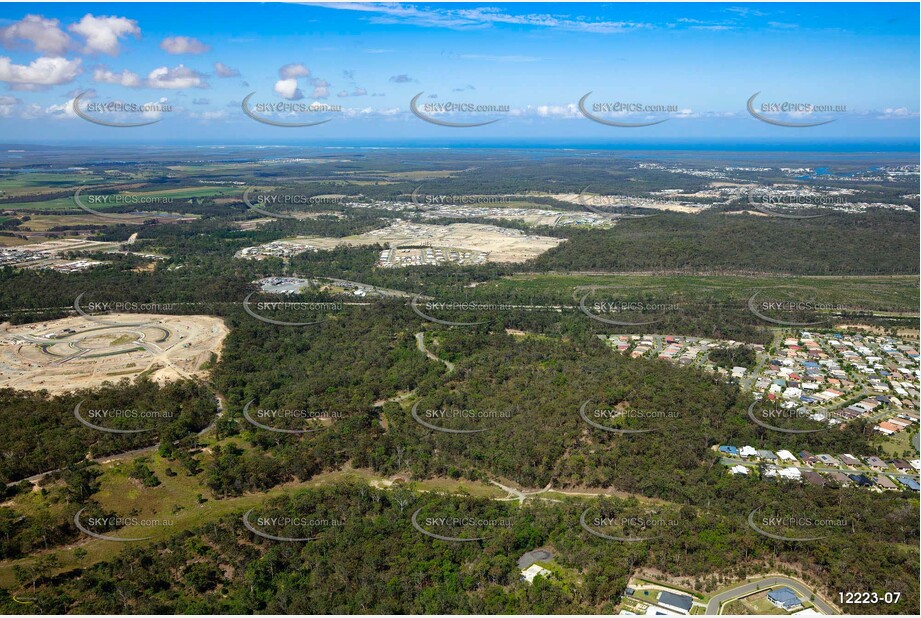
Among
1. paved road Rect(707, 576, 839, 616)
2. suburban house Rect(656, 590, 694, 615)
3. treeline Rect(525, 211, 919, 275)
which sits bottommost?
paved road Rect(707, 576, 839, 616)

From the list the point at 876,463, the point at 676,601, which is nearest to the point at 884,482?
the point at 876,463

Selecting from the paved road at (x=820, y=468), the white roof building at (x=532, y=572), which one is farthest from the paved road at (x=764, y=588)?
the paved road at (x=820, y=468)

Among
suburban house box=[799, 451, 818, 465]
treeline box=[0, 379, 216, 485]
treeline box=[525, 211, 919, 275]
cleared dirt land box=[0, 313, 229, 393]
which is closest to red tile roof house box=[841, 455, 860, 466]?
suburban house box=[799, 451, 818, 465]

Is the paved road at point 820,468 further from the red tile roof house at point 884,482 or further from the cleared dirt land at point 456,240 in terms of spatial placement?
the cleared dirt land at point 456,240

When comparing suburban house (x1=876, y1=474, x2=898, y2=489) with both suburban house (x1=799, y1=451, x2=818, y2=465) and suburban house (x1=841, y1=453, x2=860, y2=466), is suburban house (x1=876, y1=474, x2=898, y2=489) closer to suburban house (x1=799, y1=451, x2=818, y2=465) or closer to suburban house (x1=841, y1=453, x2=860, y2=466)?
suburban house (x1=841, y1=453, x2=860, y2=466)

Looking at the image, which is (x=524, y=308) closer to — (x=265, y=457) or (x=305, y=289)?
(x=305, y=289)

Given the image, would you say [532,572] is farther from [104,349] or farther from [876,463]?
[104,349]
